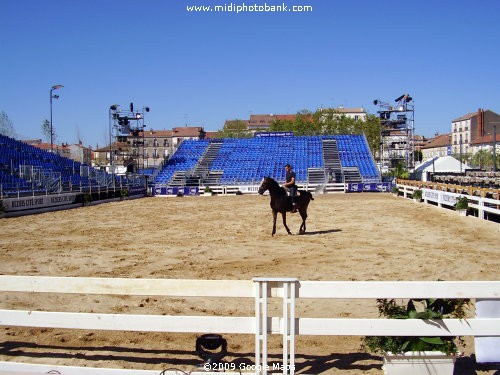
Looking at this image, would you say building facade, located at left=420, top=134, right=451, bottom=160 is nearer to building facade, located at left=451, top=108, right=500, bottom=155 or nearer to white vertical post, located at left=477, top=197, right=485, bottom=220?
building facade, located at left=451, top=108, right=500, bottom=155

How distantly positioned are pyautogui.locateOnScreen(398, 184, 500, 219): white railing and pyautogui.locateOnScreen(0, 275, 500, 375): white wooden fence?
1553 centimetres

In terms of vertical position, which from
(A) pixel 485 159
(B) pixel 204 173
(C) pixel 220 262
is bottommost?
(C) pixel 220 262

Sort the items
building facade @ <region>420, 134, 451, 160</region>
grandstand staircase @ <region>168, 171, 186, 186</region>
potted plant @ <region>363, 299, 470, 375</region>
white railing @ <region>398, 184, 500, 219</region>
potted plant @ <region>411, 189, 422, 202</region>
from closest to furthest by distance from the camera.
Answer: potted plant @ <region>363, 299, 470, 375</region> → white railing @ <region>398, 184, 500, 219</region> → potted plant @ <region>411, 189, 422, 202</region> → grandstand staircase @ <region>168, 171, 186, 186</region> → building facade @ <region>420, 134, 451, 160</region>

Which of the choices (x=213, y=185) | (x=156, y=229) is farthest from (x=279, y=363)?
(x=213, y=185)

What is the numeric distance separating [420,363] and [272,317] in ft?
4.55

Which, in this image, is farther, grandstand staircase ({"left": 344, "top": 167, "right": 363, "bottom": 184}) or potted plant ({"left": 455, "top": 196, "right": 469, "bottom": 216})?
grandstand staircase ({"left": 344, "top": 167, "right": 363, "bottom": 184})

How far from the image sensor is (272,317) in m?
4.30

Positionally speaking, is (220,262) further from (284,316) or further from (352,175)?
(352,175)

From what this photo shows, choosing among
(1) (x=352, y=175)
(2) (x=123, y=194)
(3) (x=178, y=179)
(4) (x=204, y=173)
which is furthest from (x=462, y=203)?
(3) (x=178, y=179)

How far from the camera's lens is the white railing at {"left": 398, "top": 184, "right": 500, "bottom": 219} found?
1898cm

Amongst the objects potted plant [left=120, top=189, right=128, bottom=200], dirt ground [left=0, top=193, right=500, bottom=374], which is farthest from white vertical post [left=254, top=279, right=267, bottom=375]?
potted plant [left=120, top=189, right=128, bottom=200]

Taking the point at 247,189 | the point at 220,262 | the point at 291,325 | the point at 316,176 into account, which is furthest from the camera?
the point at 316,176

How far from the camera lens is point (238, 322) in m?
4.34

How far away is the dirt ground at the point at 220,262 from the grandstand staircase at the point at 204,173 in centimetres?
2673
